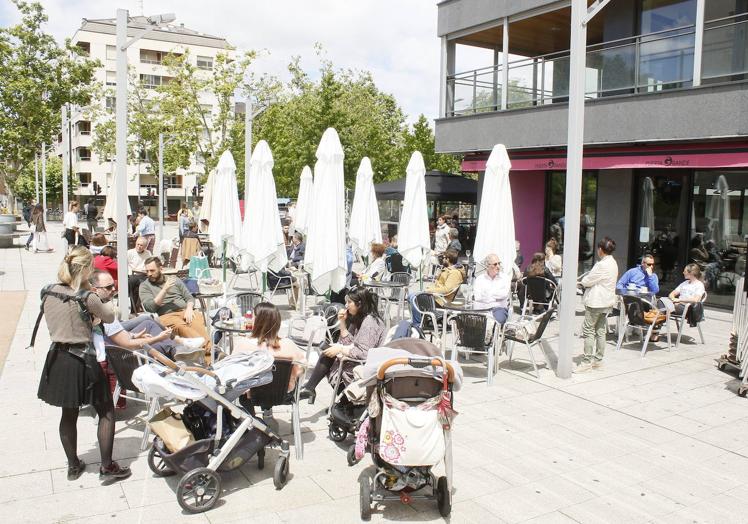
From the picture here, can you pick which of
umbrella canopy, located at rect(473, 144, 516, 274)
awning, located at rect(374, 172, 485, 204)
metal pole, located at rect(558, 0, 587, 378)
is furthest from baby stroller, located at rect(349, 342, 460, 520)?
awning, located at rect(374, 172, 485, 204)

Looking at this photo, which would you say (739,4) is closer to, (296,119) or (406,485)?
(406,485)

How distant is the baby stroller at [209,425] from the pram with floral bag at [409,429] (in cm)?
87

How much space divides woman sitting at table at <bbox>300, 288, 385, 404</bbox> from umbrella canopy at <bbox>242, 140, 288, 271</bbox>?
4.40 meters

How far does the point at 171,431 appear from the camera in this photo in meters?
4.88

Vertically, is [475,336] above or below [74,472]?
above

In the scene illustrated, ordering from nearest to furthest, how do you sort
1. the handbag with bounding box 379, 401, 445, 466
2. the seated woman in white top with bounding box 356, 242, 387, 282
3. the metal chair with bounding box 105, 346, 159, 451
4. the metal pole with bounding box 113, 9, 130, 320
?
the handbag with bounding box 379, 401, 445, 466
the metal chair with bounding box 105, 346, 159, 451
the metal pole with bounding box 113, 9, 130, 320
the seated woman in white top with bounding box 356, 242, 387, 282

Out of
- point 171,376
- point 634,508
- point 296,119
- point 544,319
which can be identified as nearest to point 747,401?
point 544,319

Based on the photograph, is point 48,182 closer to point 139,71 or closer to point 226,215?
point 139,71

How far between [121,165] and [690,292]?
28.6ft

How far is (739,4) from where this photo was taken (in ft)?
45.4

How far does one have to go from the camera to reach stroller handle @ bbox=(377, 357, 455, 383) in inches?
178

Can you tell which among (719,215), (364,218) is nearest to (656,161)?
(719,215)

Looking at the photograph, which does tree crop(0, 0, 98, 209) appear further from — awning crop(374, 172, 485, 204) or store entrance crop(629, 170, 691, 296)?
store entrance crop(629, 170, 691, 296)

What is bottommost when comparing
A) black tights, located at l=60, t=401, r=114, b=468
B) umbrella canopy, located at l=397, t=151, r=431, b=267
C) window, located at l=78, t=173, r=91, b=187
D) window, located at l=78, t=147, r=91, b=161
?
black tights, located at l=60, t=401, r=114, b=468
